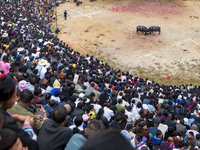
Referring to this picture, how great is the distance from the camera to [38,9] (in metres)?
28.3

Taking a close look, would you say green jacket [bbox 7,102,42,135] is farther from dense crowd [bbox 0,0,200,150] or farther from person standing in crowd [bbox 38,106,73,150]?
person standing in crowd [bbox 38,106,73,150]

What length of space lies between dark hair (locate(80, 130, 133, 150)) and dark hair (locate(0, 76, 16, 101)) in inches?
118

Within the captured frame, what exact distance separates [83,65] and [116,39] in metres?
9.39

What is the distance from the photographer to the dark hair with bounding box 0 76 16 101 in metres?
4.23

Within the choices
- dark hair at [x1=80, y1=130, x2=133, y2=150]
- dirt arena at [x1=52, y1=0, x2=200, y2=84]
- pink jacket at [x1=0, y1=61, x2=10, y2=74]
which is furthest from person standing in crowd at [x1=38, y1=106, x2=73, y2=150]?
dirt arena at [x1=52, y1=0, x2=200, y2=84]

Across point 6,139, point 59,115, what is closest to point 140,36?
point 59,115

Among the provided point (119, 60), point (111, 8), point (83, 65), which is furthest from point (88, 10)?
point (83, 65)

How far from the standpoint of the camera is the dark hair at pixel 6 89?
167 inches

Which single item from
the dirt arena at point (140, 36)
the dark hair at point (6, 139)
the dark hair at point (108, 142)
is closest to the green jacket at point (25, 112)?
the dark hair at point (6, 139)

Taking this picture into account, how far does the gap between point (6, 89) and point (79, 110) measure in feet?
12.4

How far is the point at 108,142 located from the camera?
1.80 metres

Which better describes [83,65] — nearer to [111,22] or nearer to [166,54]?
[166,54]

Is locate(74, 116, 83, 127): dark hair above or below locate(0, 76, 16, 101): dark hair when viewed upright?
below

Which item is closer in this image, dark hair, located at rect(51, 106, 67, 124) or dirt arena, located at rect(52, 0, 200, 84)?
dark hair, located at rect(51, 106, 67, 124)
